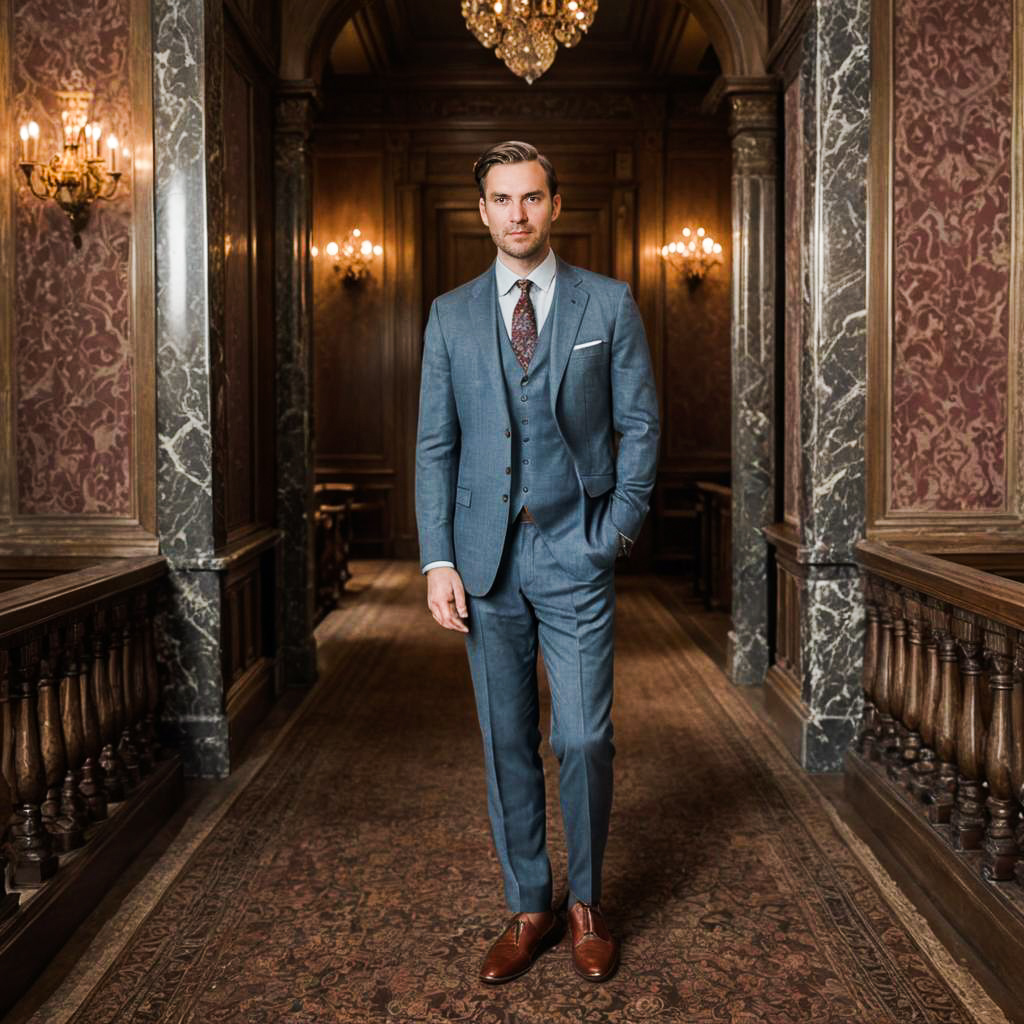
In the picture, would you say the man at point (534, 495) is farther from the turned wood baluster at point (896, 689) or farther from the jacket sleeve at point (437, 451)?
the turned wood baluster at point (896, 689)

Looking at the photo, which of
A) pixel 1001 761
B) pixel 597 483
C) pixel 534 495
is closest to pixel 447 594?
pixel 534 495

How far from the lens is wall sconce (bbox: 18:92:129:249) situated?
160 inches

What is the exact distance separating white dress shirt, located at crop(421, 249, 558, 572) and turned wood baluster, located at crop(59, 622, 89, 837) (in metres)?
1.34

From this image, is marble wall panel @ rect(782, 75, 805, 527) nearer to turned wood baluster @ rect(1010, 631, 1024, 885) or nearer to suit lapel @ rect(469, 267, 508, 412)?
turned wood baluster @ rect(1010, 631, 1024, 885)

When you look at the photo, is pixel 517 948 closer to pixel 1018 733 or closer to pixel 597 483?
pixel 597 483

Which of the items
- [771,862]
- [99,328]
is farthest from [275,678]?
[771,862]

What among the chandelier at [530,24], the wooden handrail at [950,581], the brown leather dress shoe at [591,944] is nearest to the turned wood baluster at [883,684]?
the wooden handrail at [950,581]

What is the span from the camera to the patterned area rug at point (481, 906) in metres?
2.55

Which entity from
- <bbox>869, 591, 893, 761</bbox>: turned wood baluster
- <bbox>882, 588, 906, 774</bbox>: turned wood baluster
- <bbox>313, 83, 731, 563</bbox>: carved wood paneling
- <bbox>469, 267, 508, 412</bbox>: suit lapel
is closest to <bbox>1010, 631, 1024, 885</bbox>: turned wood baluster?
<bbox>882, 588, 906, 774</bbox>: turned wood baluster

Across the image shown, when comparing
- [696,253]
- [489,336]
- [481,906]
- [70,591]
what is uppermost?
[696,253]

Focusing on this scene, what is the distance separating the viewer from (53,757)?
311 cm

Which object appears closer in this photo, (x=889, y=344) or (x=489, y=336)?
(x=489, y=336)

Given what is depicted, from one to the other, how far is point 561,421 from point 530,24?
4.17 m

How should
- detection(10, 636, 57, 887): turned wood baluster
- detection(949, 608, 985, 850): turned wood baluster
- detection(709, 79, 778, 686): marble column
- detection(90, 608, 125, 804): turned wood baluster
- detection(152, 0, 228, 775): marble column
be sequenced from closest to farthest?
detection(10, 636, 57, 887): turned wood baluster, detection(949, 608, 985, 850): turned wood baluster, detection(90, 608, 125, 804): turned wood baluster, detection(152, 0, 228, 775): marble column, detection(709, 79, 778, 686): marble column
